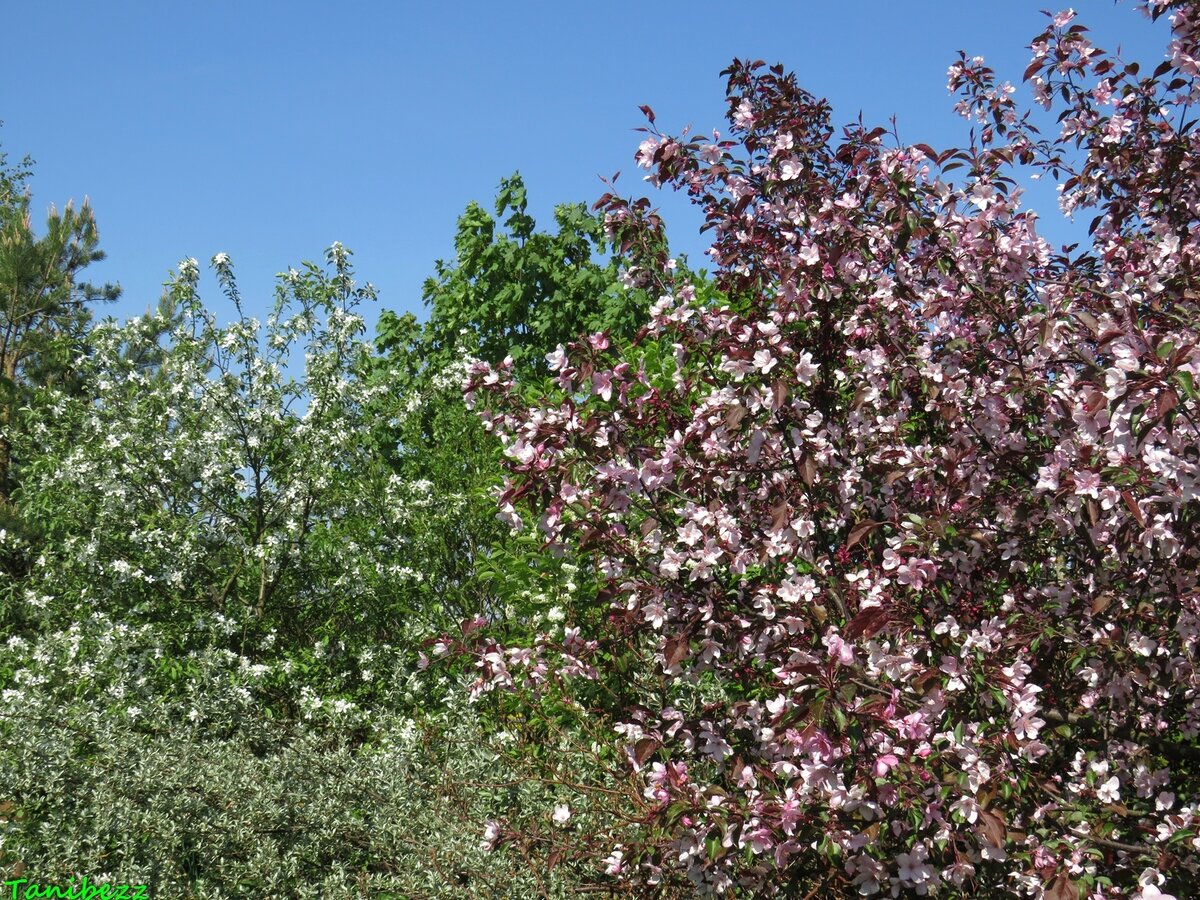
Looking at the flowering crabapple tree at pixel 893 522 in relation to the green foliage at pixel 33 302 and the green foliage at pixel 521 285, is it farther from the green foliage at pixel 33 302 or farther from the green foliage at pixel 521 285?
the green foliage at pixel 33 302

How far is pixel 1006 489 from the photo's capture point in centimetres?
342

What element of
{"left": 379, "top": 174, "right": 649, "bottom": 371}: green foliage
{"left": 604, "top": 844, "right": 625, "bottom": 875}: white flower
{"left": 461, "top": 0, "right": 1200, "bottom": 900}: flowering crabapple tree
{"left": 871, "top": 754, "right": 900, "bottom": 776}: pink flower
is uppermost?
{"left": 379, "top": 174, "right": 649, "bottom": 371}: green foliage

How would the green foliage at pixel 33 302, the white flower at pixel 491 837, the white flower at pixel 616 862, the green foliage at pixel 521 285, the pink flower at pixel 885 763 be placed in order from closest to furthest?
the pink flower at pixel 885 763, the white flower at pixel 616 862, the white flower at pixel 491 837, the green foliage at pixel 521 285, the green foliage at pixel 33 302

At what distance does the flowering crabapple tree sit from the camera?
274 cm

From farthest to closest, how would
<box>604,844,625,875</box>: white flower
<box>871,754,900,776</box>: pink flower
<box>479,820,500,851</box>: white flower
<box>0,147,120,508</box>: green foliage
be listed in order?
1. <box>0,147,120,508</box>: green foliage
2. <box>479,820,500,851</box>: white flower
3. <box>604,844,625,875</box>: white flower
4. <box>871,754,900,776</box>: pink flower

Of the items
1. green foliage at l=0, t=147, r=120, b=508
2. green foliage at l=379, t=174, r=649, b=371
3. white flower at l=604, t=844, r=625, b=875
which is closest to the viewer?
white flower at l=604, t=844, r=625, b=875

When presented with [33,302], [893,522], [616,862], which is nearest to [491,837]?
[616,862]

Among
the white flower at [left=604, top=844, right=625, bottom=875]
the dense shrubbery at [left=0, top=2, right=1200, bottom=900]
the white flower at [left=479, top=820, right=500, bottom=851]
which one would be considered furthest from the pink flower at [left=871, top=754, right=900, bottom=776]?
the white flower at [left=479, top=820, right=500, bottom=851]

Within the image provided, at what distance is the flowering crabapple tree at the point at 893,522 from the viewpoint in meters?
2.74

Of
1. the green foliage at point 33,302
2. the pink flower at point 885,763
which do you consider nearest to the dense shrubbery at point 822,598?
the pink flower at point 885,763

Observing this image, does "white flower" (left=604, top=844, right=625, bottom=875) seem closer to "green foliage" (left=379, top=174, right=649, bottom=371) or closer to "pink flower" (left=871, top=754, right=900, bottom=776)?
"pink flower" (left=871, top=754, right=900, bottom=776)

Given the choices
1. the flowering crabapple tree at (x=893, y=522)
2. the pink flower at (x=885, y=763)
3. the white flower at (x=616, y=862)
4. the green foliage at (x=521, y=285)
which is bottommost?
the white flower at (x=616, y=862)

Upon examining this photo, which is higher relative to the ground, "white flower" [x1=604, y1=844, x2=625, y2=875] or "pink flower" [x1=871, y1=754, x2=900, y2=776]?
"pink flower" [x1=871, y1=754, x2=900, y2=776]

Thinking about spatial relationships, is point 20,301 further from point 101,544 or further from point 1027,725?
point 1027,725
